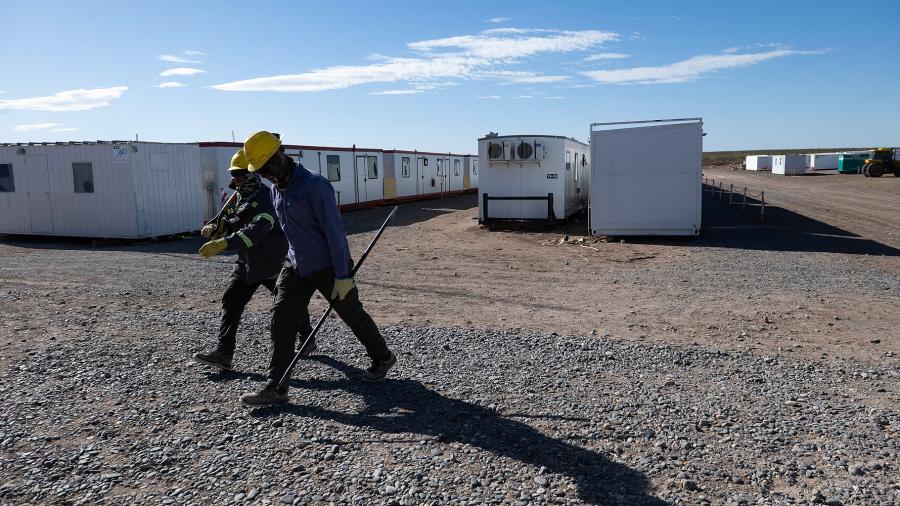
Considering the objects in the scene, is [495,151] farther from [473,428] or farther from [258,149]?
[473,428]

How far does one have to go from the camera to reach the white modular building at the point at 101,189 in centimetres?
1656

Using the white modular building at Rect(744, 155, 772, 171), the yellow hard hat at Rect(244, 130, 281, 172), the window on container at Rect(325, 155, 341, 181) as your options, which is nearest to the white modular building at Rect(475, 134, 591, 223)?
the window on container at Rect(325, 155, 341, 181)

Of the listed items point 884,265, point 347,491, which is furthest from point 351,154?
point 347,491

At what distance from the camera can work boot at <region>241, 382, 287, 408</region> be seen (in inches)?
191

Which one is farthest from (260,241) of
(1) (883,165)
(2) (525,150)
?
(1) (883,165)

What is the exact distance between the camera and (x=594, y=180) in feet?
53.0

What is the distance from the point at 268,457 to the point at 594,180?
43.5 feet

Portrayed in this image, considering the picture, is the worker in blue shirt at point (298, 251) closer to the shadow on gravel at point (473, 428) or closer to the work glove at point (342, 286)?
the work glove at point (342, 286)

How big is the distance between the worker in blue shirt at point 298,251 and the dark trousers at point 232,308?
89 cm

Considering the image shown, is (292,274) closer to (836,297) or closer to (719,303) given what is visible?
(719,303)

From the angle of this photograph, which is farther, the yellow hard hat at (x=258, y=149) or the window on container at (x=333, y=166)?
the window on container at (x=333, y=166)

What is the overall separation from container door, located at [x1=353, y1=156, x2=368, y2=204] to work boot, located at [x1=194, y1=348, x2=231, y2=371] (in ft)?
70.8

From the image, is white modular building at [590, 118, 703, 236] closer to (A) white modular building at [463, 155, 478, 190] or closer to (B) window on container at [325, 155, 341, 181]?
(B) window on container at [325, 155, 341, 181]

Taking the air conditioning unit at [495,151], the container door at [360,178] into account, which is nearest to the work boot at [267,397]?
the air conditioning unit at [495,151]
